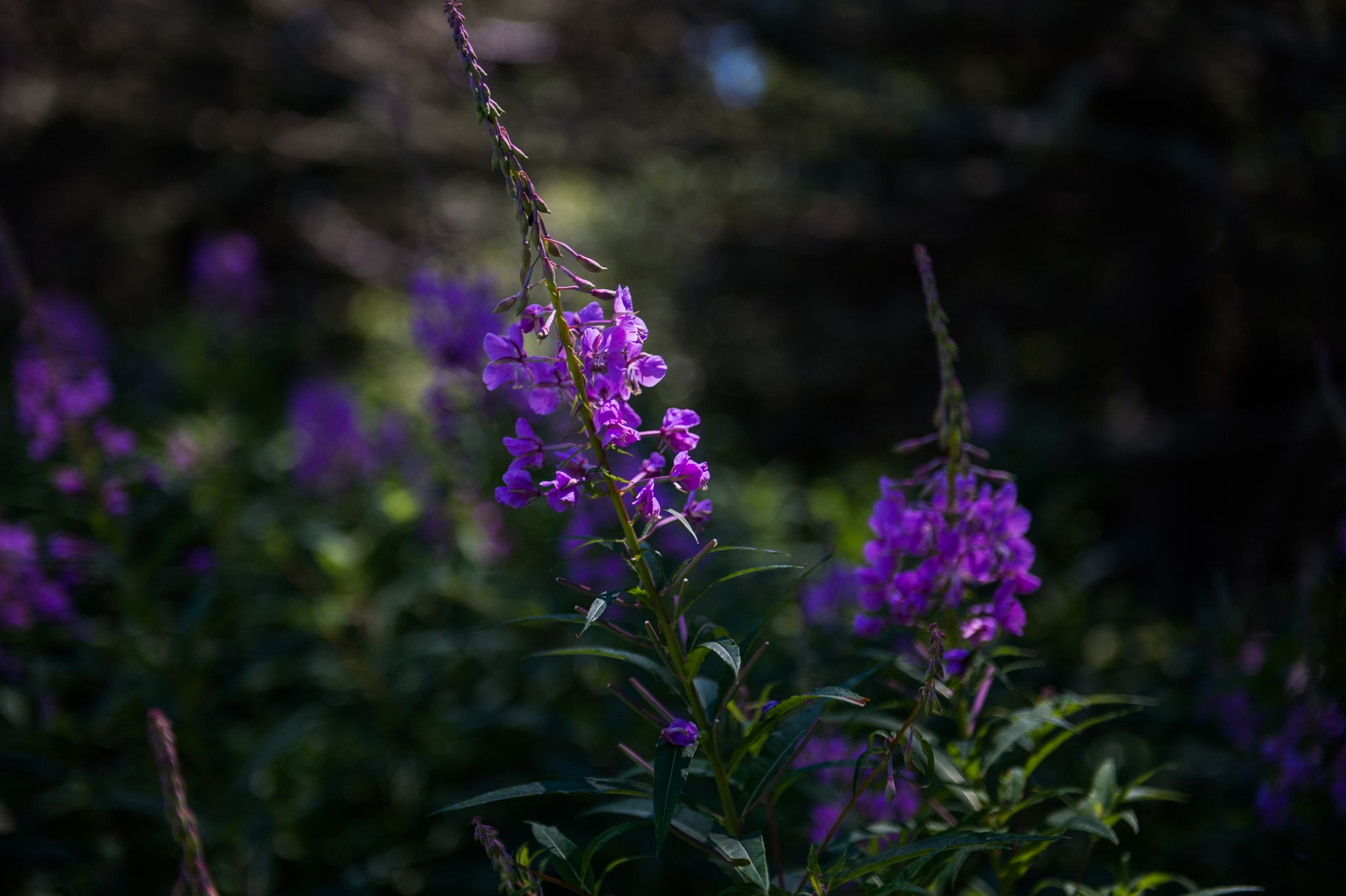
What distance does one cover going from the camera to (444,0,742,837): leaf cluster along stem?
1.38 meters

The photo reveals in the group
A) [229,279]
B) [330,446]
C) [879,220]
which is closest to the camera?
Answer: [330,446]

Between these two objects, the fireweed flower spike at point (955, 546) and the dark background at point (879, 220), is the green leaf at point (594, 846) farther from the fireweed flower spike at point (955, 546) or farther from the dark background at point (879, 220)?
the dark background at point (879, 220)

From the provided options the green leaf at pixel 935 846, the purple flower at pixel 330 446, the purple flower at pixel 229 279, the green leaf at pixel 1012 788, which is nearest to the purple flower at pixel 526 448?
the green leaf at pixel 935 846

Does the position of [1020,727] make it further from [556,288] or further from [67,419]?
[67,419]

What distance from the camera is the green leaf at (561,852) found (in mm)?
1453

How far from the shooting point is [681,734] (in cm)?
142

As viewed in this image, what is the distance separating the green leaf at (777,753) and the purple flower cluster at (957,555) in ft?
1.15

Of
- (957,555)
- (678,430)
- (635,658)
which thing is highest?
(678,430)

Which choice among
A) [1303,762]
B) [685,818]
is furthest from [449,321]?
[1303,762]

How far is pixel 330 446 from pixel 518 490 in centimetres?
360

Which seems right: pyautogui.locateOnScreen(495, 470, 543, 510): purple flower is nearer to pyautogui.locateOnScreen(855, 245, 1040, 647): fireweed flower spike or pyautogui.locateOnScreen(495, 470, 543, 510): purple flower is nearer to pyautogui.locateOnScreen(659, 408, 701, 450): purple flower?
pyautogui.locateOnScreen(659, 408, 701, 450): purple flower

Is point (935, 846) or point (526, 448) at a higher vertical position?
point (526, 448)

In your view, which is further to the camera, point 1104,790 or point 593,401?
point 1104,790

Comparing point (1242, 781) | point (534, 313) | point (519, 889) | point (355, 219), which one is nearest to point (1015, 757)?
point (1242, 781)
